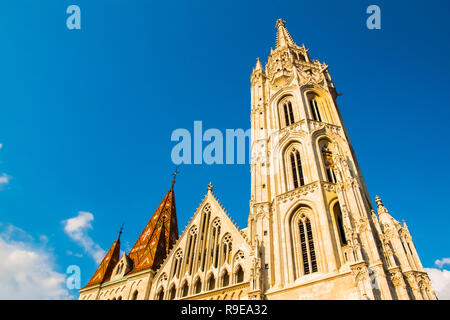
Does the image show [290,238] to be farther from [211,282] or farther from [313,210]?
[211,282]

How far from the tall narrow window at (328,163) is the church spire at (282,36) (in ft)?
59.9

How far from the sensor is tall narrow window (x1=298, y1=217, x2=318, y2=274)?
1581cm

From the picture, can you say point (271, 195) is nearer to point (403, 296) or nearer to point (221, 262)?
point (221, 262)

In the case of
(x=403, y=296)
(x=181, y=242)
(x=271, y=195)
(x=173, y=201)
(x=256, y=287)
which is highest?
(x=173, y=201)

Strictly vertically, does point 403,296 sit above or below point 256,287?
below

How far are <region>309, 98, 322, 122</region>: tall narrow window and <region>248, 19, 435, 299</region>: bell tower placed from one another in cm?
8

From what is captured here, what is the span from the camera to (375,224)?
1510 cm

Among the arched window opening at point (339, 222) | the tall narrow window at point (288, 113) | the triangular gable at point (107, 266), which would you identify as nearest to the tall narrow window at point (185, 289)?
the triangular gable at point (107, 266)

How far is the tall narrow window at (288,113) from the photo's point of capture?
80.7 ft

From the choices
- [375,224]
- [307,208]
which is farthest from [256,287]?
[375,224]

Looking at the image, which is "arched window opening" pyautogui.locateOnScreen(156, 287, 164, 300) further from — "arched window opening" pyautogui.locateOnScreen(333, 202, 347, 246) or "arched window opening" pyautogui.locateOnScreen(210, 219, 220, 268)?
"arched window opening" pyautogui.locateOnScreen(333, 202, 347, 246)

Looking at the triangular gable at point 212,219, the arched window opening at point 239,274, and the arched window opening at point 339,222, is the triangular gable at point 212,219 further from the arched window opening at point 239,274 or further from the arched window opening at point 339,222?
the arched window opening at point 339,222

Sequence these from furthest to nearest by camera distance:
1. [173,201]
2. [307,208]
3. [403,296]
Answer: [173,201] < [307,208] < [403,296]
